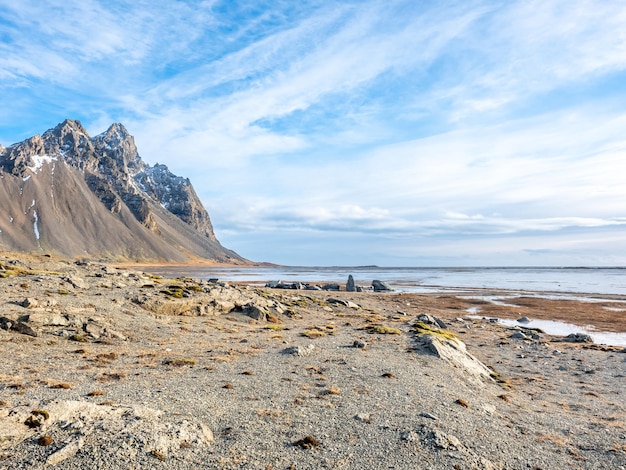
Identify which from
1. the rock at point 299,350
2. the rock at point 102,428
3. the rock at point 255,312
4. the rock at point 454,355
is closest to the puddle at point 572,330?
the rock at point 454,355

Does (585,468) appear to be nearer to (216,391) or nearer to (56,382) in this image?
(216,391)

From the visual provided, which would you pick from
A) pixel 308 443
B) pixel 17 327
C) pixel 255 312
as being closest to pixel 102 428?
pixel 308 443

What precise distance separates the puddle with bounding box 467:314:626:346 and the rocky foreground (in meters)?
8.75

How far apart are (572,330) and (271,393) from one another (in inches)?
1893

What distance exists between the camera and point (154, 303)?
35.0 m

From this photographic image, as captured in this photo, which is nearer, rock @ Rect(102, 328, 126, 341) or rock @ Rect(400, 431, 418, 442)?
rock @ Rect(400, 431, 418, 442)

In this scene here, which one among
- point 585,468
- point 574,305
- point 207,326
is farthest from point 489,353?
point 574,305

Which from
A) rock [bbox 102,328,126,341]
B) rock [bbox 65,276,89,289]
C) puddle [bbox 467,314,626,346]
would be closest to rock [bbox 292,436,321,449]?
rock [bbox 102,328,126,341]

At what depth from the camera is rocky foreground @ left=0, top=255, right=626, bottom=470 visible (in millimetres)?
11077

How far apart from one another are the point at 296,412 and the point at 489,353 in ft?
77.4

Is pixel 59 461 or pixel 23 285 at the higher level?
pixel 23 285

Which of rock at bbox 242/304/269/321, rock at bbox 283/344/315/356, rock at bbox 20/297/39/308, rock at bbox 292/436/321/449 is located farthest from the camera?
rock at bbox 242/304/269/321

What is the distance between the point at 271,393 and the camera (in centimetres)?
1641

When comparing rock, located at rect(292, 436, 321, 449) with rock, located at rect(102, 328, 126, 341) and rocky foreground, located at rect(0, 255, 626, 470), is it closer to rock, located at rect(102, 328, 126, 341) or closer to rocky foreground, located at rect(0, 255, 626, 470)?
rocky foreground, located at rect(0, 255, 626, 470)
